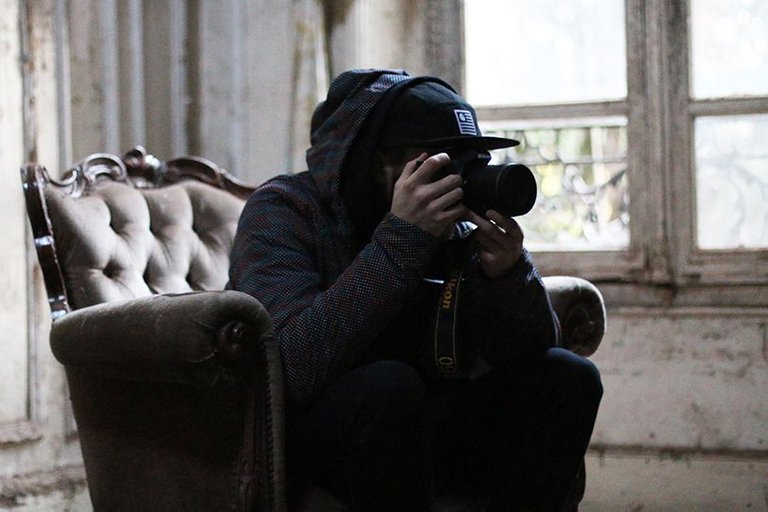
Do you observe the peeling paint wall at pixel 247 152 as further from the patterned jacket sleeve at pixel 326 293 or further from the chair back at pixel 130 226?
the patterned jacket sleeve at pixel 326 293

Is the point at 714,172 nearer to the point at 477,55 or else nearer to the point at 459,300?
the point at 477,55

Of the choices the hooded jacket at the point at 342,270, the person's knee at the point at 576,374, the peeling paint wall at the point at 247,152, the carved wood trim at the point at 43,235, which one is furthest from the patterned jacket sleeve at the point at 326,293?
the peeling paint wall at the point at 247,152

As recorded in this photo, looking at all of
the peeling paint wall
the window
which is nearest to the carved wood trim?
the peeling paint wall

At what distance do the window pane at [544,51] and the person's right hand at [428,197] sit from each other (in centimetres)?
165

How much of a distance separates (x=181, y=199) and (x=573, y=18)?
140 centimetres

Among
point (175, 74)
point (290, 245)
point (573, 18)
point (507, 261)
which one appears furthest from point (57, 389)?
point (573, 18)

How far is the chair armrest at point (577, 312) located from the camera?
1.70 metres

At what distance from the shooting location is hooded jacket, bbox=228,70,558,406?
1239 millimetres

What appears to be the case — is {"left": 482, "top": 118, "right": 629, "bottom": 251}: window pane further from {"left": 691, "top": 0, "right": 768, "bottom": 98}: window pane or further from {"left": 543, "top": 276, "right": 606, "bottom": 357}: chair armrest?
{"left": 543, "top": 276, "right": 606, "bottom": 357}: chair armrest

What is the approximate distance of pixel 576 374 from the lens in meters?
1.38

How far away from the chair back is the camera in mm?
649

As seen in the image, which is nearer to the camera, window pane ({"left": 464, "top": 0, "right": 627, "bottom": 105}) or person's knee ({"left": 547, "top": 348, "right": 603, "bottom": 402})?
person's knee ({"left": 547, "top": 348, "right": 603, "bottom": 402})

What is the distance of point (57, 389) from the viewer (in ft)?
7.76

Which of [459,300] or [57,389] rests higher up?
[459,300]
